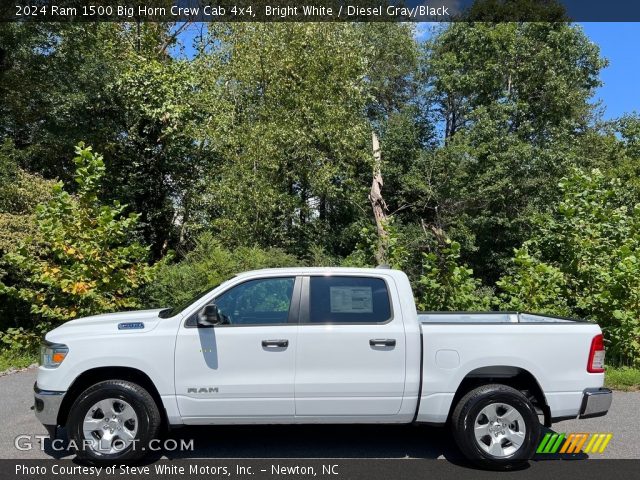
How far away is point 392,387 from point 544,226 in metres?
9.82

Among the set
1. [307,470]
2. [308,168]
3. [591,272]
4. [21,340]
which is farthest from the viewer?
[308,168]

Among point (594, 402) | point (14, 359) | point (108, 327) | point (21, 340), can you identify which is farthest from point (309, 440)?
point (21, 340)

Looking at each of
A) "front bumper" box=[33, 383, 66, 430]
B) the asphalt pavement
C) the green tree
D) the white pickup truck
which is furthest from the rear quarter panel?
the green tree

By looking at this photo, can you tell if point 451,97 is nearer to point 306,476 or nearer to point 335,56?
point 335,56

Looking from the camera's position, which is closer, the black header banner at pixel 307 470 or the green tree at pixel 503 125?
the black header banner at pixel 307 470

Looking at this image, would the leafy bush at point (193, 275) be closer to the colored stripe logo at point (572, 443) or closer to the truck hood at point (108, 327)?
the truck hood at point (108, 327)

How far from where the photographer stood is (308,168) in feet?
60.2

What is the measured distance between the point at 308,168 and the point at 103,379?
44.0ft

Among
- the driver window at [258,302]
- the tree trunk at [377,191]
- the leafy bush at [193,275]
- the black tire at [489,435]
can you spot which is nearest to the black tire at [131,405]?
the driver window at [258,302]

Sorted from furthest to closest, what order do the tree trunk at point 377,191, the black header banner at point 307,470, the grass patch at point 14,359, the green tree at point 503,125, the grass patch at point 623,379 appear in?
the green tree at point 503,125 < the tree trunk at point 377,191 < the grass patch at point 14,359 < the grass patch at point 623,379 < the black header banner at point 307,470

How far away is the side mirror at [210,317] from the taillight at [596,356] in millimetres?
3301

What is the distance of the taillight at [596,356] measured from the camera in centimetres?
538

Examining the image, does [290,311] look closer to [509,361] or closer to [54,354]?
[509,361]

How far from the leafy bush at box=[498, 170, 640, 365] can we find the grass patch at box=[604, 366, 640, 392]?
3.22 ft
